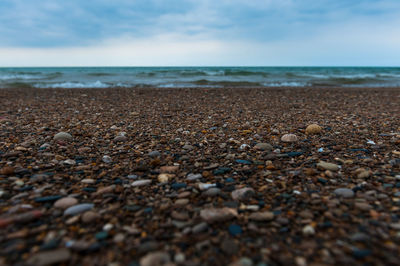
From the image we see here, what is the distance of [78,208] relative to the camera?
1.59 m


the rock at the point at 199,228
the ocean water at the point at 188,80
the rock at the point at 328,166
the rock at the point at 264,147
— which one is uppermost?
the ocean water at the point at 188,80

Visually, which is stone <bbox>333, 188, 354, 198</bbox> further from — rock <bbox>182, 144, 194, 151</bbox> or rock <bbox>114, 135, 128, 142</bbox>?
rock <bbox>114, 135, 128, 142</bbox>

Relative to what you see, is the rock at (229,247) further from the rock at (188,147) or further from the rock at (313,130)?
the rock at (313,130)

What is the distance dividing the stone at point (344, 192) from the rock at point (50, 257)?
177 centimetres

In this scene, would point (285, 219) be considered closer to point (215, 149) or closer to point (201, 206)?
point (201, 206)

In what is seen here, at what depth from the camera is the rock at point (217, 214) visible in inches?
59.2

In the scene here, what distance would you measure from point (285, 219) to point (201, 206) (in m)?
0.55

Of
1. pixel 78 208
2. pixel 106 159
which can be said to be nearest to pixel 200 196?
pixel 78 208

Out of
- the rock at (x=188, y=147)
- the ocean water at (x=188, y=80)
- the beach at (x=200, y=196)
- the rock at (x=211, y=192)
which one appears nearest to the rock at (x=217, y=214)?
the beach at (x=200, y=196)

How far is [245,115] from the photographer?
4.88m

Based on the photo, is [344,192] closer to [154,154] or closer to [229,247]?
[229,247]

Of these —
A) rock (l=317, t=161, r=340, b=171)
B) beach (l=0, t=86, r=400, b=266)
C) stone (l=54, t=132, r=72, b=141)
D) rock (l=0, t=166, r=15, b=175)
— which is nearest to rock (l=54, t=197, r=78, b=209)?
beach (l=0, t=86, r=400, b=266)

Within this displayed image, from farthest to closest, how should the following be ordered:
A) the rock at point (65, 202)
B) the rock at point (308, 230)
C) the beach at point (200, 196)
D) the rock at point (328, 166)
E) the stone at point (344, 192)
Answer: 1. the rock at point (328, 166)
2. the stone at point (344, 192)
3. the rock at point (65, 202)
4. the rock at point (308, 230)
5. the beach at point (200, 196)

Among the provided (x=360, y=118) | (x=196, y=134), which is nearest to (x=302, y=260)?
(x=196, y=134)
